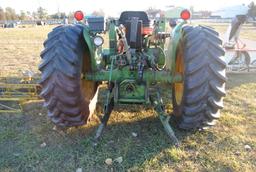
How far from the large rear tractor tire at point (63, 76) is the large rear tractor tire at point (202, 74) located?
4.47 ft

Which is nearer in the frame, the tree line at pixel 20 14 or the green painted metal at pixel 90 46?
the green painted metal at pixel 90 46

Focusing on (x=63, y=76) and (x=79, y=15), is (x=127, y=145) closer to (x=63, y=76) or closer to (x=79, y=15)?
(x=63, y=76)

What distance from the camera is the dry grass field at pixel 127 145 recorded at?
11.2 ft

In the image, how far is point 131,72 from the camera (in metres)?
4.30

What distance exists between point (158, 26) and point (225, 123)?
206cm

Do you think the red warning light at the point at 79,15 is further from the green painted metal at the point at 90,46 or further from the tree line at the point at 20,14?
the tree line at the point at 20,14

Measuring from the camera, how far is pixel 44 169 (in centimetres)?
335

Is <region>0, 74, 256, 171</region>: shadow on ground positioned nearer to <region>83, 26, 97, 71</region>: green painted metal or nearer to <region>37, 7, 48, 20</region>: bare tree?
<region>83, 26, 97, 71</region>: green painted metal

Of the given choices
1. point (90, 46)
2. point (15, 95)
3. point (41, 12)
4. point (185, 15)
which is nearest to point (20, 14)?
point (41, 12)

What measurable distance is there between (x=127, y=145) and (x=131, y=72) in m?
1.09

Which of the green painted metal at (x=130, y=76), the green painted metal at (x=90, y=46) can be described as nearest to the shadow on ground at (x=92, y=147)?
the green painted metal at (x=130, y=76)

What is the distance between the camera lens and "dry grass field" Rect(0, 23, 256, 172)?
3412 mm

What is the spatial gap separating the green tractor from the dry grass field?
8.1 inches

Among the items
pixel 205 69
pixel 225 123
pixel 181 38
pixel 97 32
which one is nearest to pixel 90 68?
pixel 97 32
